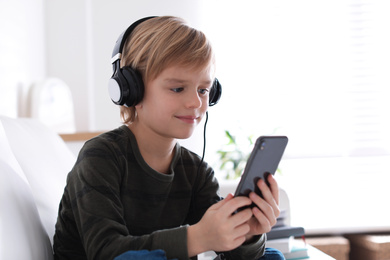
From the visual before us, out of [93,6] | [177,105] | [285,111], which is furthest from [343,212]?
[177,105]

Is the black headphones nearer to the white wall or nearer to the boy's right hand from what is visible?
the boy's right hand

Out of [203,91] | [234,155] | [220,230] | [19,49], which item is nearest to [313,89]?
[234,155]

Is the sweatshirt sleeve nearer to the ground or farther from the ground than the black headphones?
nearer to the ground

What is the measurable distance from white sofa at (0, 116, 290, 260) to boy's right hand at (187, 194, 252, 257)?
0.30 metres

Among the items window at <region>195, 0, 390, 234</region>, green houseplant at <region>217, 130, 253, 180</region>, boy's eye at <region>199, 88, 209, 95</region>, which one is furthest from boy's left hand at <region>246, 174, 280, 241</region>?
window at <region>195, 0, 390, 234</region>

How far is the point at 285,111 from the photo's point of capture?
3119 mm

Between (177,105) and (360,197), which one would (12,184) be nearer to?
(177,105)

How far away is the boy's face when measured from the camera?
93cm

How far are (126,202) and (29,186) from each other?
0.25m

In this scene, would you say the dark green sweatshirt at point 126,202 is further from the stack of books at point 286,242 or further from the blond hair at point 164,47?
the stack of books at point 286,242

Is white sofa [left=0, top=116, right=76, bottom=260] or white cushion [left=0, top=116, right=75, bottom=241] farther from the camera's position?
white cushion [left=0, top=116, right=75, bottom=241]

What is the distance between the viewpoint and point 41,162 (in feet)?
3.95

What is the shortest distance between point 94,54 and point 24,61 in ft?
2.17

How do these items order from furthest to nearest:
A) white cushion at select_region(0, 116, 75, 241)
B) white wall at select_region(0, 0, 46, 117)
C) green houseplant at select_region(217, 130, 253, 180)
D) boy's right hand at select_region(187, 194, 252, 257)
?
green houseplant at select_region(217, 130, 253, 180) < white wall at select_region(0, 0, 46, 117) < white cushion at select_region(0, 116, 75, 241) < boy's right hand at select_region(187, 194, 252, 257)
